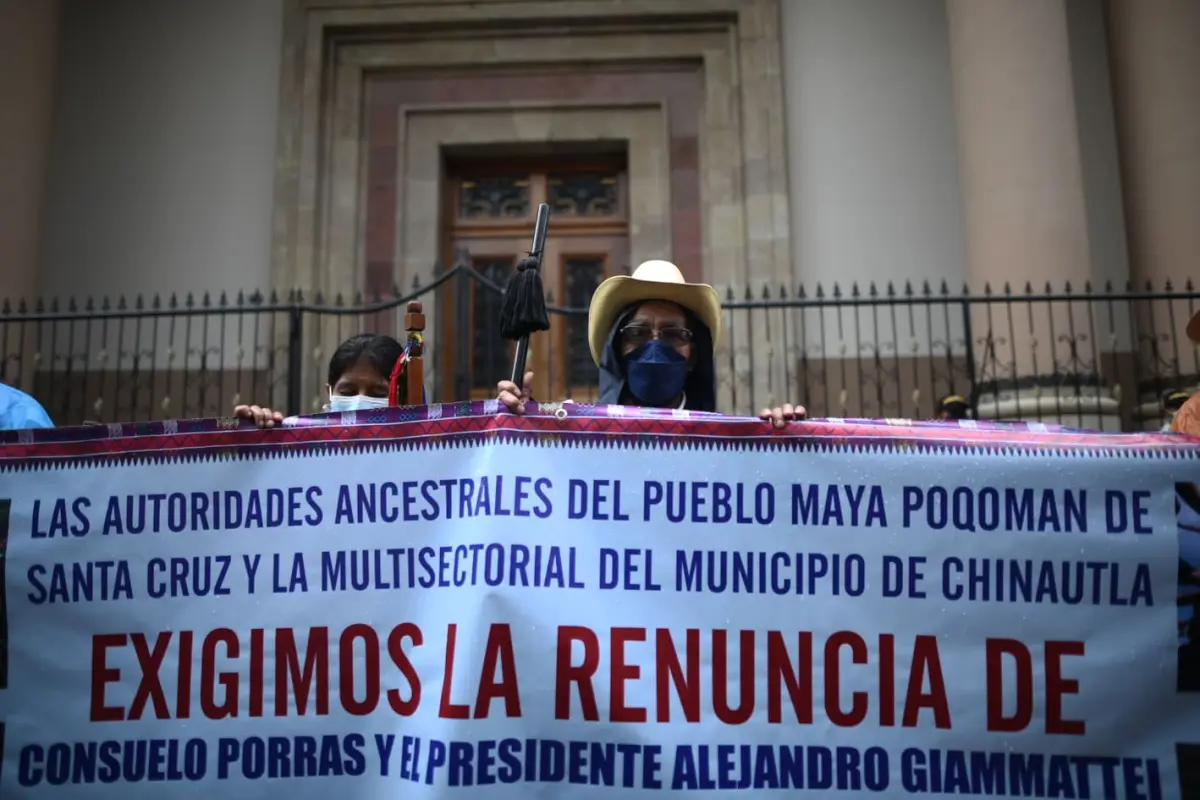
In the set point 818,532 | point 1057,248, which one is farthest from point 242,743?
point 1057,248

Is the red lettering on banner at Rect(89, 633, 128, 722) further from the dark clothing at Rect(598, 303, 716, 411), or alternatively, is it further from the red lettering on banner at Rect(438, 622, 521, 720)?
the dark clothing at Rect(598, 303, 716, 411)

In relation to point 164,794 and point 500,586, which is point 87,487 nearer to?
point 164,794

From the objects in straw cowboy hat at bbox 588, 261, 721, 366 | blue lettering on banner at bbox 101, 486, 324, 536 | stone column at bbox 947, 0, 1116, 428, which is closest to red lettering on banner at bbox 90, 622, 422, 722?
blue lettering on banner at bbox 101, 486, 324, 536

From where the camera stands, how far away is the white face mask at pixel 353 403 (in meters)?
3.42

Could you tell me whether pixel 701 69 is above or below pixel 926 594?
above

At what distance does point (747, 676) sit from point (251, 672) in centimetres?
Result: 136

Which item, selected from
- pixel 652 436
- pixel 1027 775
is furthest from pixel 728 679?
pixel 1027 775

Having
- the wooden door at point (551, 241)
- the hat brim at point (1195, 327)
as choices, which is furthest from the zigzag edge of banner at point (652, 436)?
the wooden door at point (551, 241)

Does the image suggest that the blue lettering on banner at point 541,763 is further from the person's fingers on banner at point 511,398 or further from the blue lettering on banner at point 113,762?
the person's fingers on banner at point 511,398

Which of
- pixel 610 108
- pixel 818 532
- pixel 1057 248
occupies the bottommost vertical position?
pixel 818 532

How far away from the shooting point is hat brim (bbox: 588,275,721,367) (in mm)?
3623

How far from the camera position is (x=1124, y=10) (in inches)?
337

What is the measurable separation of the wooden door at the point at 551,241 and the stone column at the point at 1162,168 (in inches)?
167

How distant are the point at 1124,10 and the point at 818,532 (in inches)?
300
